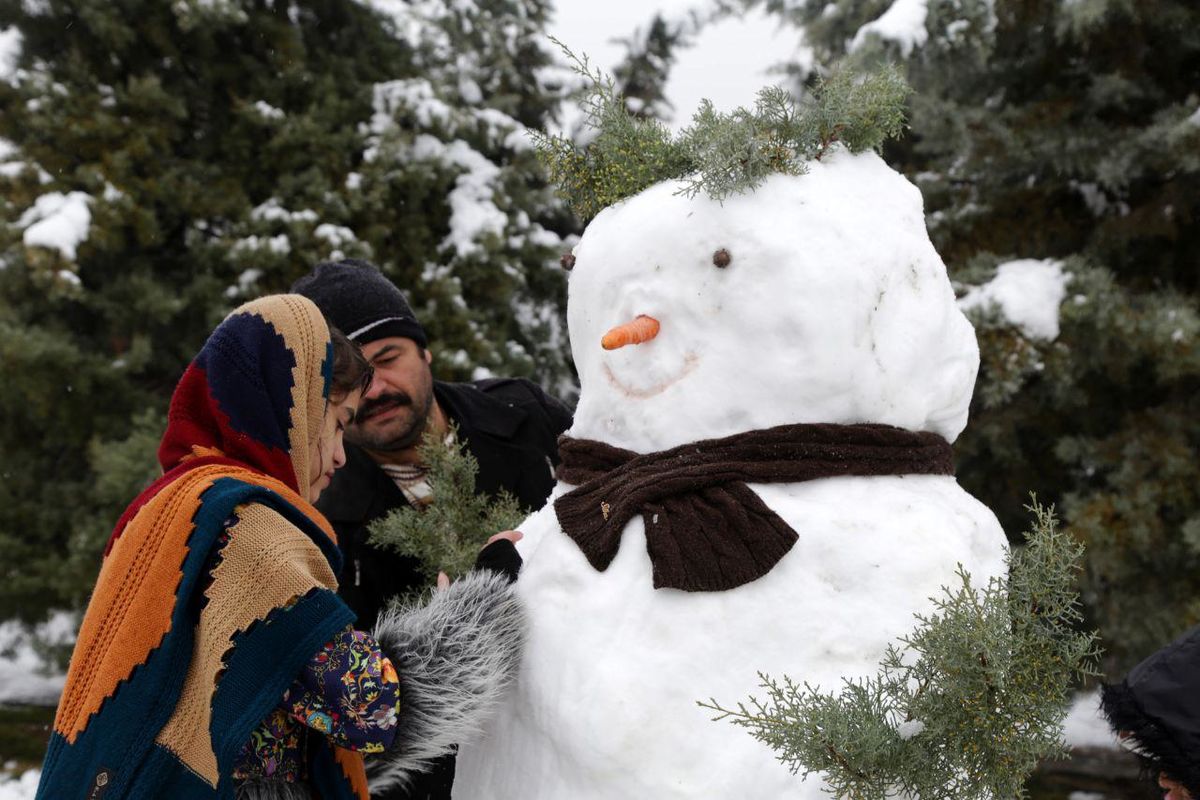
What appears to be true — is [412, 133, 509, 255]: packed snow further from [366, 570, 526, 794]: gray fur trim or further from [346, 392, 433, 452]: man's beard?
[366, 570, 526, 794]: gray fur trim

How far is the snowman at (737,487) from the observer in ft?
5.70

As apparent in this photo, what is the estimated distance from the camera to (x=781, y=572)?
1.76m

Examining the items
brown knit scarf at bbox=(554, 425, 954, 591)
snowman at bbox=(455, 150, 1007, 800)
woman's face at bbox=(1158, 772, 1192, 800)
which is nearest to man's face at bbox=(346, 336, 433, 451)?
snowman at bbox=(455, 150, 1007, 800)

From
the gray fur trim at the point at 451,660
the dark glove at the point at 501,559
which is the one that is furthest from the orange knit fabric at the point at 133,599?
the dark glove at the point at 501,559

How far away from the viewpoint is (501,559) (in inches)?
82.4

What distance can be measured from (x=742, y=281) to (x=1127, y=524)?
3.75 metres

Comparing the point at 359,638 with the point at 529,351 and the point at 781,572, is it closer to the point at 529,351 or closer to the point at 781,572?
the point at 781,572

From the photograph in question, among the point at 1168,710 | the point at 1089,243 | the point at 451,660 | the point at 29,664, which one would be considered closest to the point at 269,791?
the point at 451,660

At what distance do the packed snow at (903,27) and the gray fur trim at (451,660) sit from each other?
3834 millimetres

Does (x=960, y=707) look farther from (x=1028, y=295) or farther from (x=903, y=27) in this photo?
(x=903, y=27)

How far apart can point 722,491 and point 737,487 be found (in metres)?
0.03

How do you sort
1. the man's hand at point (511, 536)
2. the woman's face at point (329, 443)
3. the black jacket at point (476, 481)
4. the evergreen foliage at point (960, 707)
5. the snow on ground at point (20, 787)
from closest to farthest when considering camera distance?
the evergreen foliage at point (960, 707)
the woman's face at point (329, 443)
the man's hand at point (511, 536)
the black jacket at point (476, 481)
the snow on ground at point (20, 787)

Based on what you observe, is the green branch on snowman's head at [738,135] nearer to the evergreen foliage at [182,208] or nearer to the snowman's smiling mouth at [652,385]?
the snowman's smiling mouth at [652,385]

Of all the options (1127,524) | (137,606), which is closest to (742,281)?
(137,606)
